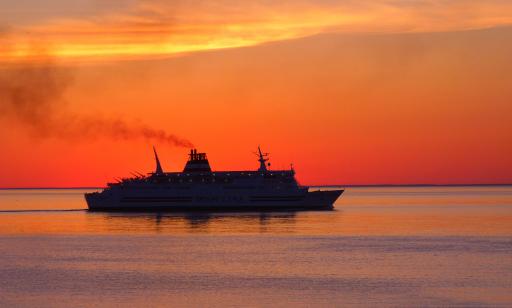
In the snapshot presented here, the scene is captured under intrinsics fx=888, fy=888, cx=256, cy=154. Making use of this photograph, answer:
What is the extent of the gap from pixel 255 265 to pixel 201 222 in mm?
47556

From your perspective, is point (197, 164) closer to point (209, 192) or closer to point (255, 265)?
point (209, 192)

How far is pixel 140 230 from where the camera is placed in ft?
312

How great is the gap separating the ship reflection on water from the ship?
5.01 ft

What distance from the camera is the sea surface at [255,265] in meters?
45.8

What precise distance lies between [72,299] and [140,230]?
49435 millimetres

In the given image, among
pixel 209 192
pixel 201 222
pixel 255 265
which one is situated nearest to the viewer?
pixel 255 265

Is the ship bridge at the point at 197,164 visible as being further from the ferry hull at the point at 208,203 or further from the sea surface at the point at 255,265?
the sea surface at the point at 255,265

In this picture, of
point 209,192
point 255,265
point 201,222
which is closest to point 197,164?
point 209,192

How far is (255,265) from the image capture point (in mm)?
60656

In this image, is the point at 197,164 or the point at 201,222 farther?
the point at 197,164

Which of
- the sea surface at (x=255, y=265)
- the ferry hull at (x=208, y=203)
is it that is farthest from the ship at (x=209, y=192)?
the sea surface at (x=255, y=265)

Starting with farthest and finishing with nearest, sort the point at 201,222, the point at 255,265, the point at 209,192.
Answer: the point at 209,192, the point at 201,222, the point at 255,265

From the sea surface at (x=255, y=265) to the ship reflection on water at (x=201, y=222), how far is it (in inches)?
15.1

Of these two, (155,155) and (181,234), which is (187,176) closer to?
(155,155)
